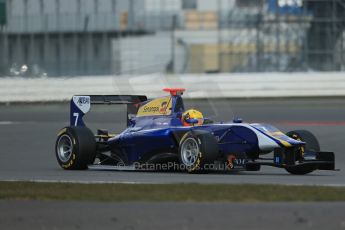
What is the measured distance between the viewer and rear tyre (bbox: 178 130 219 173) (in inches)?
531

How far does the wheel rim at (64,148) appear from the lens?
15320 mm

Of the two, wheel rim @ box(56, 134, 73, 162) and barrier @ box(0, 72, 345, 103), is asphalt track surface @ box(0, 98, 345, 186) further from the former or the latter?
barrier @ box(0, 72, 345, 103)

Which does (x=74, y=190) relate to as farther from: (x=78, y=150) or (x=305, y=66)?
(x=305, y=66)

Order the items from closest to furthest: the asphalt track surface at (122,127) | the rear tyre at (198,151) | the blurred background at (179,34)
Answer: the asphalt track surface at (122,127) < the rear tyre at (198,151) < the blurred background at (179,34)

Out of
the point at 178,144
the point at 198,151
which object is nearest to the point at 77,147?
the point at 178,144

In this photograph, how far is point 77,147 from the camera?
48.9 feet

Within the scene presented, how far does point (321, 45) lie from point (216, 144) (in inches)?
1155

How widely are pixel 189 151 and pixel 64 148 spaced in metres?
2.66

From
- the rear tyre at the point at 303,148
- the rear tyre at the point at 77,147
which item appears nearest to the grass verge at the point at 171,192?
the rear tyre at the point at 303,148

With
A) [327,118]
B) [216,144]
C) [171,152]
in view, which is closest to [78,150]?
[171,152]

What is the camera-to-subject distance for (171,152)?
1453 centimetres

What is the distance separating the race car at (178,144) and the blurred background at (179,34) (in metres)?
23.1

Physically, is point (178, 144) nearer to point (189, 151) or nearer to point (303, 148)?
point (189, 151)

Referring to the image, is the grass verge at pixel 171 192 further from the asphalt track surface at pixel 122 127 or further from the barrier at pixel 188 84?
the barrier at pixel 188 84
